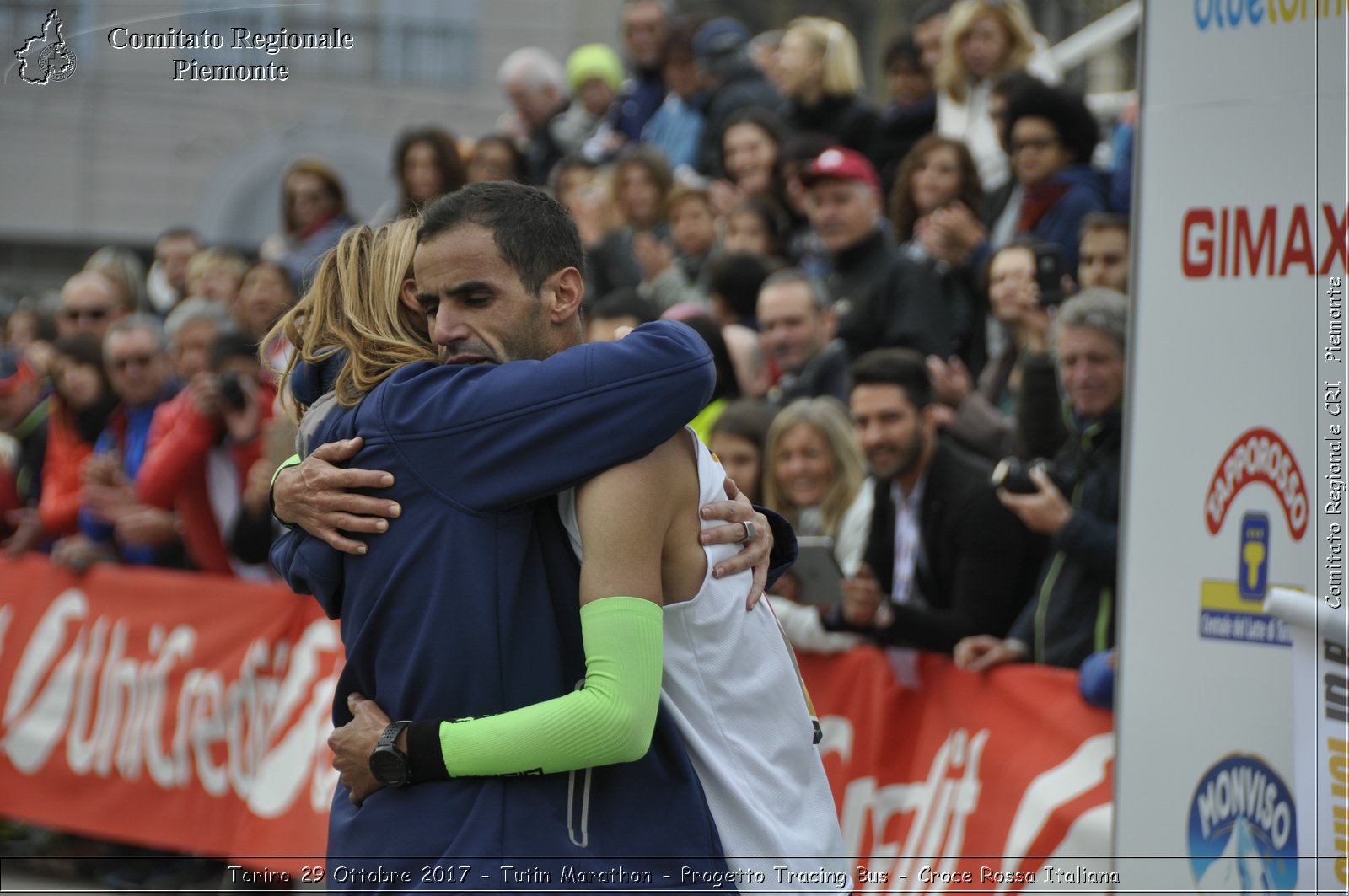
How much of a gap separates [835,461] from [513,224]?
360cm

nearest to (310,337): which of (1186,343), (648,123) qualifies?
→ (1186,343)

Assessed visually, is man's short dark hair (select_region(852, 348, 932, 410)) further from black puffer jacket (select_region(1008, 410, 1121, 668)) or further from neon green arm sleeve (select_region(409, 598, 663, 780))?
neon green arm sleeve (select_region(409, 598, 663, 780))

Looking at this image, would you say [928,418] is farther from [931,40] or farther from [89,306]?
[89,306]

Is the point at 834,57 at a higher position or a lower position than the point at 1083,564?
higher

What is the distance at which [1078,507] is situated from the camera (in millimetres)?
5430

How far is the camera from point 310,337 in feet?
10.3

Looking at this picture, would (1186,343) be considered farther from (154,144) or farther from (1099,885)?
(154,144)

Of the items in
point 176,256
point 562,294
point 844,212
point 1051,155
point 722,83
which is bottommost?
point 562,294

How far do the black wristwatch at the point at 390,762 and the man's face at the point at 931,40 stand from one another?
25.3 ft

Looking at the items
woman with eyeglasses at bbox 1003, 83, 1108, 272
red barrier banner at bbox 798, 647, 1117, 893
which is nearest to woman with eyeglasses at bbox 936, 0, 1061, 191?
woman with eyeglasses at bbox 1003, 83, 1108, 272

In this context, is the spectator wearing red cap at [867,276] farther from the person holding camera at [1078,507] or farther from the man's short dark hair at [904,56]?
the man's short dark hair at [904,56]

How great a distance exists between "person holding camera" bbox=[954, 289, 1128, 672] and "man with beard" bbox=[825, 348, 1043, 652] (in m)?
0.11

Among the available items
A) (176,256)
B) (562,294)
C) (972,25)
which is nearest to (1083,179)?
(972,25)

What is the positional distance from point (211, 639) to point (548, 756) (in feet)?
18.7
